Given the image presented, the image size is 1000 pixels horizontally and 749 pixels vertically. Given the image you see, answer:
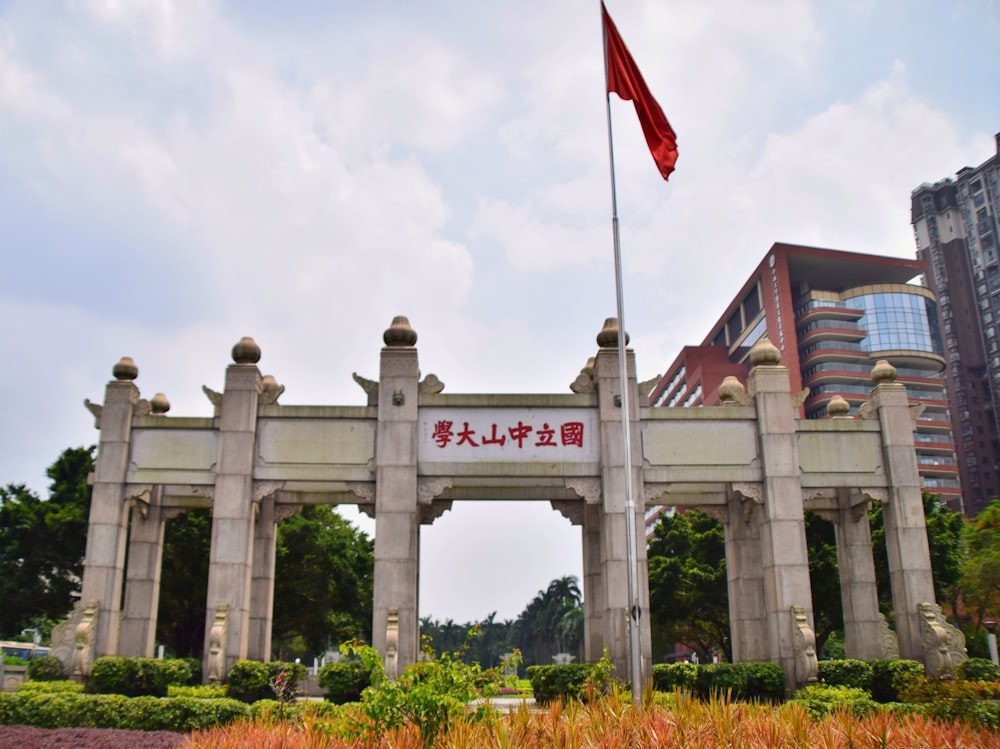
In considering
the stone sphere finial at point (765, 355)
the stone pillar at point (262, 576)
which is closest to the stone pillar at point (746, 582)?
the stone sphere finial at point (765, 355)

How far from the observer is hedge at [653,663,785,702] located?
709 inches

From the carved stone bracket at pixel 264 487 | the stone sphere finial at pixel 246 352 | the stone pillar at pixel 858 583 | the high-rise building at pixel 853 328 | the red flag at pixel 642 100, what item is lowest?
the stone pillar at pixel 858 583

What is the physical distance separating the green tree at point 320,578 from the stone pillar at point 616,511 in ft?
56.1

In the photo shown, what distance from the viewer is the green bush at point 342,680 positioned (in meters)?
17.4

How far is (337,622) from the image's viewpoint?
36.5 metres

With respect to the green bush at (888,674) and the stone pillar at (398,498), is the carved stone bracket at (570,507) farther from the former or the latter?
the green bush at (888,674)

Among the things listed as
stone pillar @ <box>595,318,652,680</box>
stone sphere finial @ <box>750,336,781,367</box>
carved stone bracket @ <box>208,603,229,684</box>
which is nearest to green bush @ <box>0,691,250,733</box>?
carved stone bracket @ <box>208,603,229,684</box>

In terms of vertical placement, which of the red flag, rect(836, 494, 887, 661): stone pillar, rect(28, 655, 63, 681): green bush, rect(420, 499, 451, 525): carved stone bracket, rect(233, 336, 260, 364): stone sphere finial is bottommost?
rect(28, 655, 63, 681): green bush

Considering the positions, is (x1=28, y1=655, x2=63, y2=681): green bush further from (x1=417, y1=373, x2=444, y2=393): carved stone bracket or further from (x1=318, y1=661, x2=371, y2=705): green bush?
Answer: (x1=417, y1=373, x2=444, y2=393): carved stone bracket

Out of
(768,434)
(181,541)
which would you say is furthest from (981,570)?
(181,541)

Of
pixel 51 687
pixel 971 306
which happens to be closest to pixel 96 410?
pixel 51 687

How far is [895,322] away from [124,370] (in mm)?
76171

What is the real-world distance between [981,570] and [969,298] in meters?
67.5

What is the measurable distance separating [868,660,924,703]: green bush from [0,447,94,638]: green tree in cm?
2395
